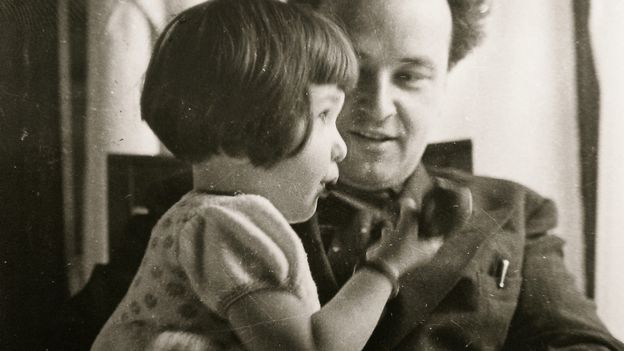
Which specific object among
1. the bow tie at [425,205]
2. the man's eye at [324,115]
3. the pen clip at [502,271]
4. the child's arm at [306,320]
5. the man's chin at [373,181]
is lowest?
the child's arm at [306,320]

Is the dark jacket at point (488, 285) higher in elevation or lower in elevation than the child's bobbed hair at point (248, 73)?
lower

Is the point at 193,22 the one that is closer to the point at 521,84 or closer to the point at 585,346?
the point at 521,84

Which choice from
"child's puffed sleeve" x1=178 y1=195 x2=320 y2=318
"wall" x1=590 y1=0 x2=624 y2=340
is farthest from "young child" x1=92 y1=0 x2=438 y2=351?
"wall" x1=590 y1=0 x2=624 y2=340

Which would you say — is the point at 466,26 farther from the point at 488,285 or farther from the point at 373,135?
the point at 488,285

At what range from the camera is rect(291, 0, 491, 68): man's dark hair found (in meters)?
0.76

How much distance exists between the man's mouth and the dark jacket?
0.22 feet

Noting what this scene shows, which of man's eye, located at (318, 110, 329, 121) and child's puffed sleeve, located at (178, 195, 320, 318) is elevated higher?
man's eye, located at (318, 110, 329, 121)

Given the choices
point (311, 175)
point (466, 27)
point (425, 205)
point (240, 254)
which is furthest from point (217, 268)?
point (466, 27)

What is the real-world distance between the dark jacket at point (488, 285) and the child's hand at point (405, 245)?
1cm

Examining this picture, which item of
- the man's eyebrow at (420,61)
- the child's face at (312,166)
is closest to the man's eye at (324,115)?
the child's face at (312,166)

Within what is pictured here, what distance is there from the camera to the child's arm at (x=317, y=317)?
71 cm

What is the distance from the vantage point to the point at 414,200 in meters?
0.77

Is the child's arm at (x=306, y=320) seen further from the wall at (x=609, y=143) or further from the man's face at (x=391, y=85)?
the wall at (x=609, y=143)

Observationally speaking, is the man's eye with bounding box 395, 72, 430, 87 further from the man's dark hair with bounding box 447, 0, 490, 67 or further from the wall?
the wall
